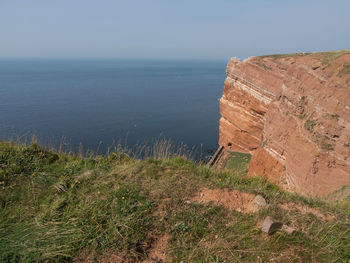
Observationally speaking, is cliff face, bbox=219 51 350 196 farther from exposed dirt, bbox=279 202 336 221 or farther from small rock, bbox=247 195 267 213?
small rock, bbox=247 195 267 213

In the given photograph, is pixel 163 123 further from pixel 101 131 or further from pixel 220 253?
pixel 220 253

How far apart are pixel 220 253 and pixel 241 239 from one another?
1.56ft

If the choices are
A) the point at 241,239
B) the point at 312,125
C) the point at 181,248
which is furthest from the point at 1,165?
the point at 312,125

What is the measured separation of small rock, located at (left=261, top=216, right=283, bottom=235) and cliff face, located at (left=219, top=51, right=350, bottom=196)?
27.9 feet

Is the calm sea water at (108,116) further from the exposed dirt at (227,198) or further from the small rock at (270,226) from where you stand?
the small rock at (270,226)

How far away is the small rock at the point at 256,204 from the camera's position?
13.6 feet

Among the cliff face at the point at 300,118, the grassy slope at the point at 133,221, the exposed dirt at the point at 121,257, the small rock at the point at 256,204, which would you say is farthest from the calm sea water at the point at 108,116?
the exposed dirt at the point at 121,257

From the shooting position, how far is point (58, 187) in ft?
14.9

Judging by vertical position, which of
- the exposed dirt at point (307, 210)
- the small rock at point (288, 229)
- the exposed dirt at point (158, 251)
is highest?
the small rock at point (288, 229)

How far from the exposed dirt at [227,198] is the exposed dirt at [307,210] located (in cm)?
73

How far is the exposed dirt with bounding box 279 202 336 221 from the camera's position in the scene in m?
4.34

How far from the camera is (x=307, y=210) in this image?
4.56 metres

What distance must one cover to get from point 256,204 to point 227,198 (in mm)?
588

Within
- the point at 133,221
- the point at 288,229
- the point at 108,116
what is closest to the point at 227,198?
the point at 288,229
